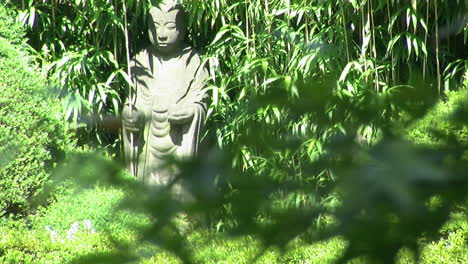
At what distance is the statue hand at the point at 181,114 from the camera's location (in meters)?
4.46

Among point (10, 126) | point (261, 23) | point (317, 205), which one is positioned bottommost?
point (10, 126)

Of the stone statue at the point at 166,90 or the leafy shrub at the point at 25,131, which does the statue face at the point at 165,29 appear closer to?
the stone statue at the point at 166,90

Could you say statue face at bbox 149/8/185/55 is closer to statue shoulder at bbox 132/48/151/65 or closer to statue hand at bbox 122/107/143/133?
statue shoulder at bbox 132/48/151/65

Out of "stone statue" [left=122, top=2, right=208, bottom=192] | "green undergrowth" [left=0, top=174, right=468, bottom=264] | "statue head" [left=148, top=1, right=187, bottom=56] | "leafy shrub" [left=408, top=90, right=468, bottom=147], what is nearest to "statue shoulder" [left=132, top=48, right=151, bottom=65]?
"stone statue" [left=122, top=2, right=208, bottom=192]

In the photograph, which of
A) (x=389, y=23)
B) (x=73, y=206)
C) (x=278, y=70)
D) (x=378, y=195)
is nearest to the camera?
(x=378, y=195)

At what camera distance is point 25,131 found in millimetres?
4070

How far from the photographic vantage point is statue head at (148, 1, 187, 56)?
4477mm

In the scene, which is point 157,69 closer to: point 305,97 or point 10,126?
point 10,126

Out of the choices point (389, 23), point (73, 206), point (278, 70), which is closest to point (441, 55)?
point (389, 23)

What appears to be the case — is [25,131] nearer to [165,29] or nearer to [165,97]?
[165,97]

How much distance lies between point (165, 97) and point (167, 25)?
39 centimetres

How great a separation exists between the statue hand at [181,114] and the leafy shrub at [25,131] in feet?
1.90

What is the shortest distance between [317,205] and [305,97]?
89 millimetres

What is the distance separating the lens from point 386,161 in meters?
0.60
